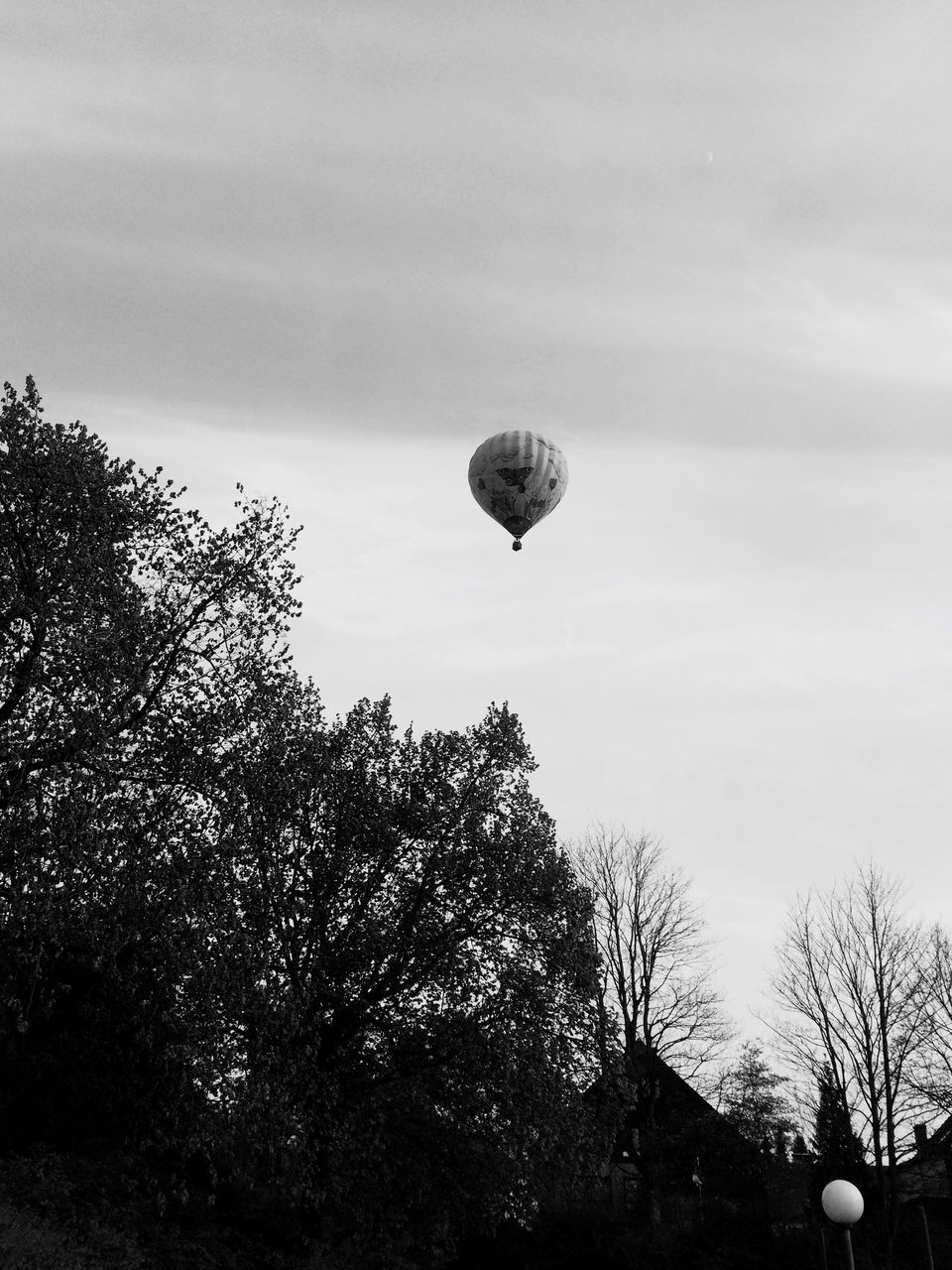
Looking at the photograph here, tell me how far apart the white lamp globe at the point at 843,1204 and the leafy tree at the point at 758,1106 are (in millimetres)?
26124

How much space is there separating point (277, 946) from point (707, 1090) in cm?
2339

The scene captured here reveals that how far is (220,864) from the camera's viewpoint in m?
22.0

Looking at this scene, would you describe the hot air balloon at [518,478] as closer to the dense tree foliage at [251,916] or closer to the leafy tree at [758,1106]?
the dense tree foliage at [251,916]

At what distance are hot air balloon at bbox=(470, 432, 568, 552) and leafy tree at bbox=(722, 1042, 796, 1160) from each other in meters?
25.1

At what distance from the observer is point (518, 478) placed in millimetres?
29000

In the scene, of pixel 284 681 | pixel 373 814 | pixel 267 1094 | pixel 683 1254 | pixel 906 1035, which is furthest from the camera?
pixel 906 1035

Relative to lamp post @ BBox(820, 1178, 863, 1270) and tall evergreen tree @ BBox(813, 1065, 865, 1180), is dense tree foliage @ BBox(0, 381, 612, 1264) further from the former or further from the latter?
tall evergreen tree @ BBox(813, 1065, 865, 1180)

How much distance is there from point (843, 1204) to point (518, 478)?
60.4 ft

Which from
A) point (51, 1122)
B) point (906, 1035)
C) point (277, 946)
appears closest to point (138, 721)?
point (277, 946)

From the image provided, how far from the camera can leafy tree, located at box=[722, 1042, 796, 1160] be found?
4141cm

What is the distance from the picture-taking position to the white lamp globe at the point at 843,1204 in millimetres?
17016

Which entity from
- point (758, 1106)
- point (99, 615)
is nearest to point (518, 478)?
point (99, 615)

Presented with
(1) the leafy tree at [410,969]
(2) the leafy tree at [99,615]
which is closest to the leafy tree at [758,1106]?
(1) the leafy tree at [410,969]

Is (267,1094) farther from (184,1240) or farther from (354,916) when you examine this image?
(184,1240)
